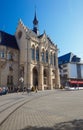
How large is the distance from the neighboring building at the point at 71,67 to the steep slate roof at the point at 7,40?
32.6 meters

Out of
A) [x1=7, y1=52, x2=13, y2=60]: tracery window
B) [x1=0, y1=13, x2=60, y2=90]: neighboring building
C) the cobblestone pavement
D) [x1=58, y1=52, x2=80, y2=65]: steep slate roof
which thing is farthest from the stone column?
the cobblestone pavement

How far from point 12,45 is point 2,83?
42.3 ft

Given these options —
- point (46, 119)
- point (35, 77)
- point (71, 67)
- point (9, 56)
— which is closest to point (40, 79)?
point (35, 77)

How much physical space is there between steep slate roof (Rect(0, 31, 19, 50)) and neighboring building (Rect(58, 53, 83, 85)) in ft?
107

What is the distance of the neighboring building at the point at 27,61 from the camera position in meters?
48.7

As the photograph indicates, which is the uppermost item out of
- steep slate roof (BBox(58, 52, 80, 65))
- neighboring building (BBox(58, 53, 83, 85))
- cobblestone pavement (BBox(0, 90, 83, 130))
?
steep slate roof (BBox(58, 52, 80, 65))

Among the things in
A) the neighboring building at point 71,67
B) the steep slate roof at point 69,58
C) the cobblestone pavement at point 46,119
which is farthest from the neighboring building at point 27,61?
the cobblestone pavement at point 46,119

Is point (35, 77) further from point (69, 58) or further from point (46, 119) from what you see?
point (46, 119)

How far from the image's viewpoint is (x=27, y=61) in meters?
50.7

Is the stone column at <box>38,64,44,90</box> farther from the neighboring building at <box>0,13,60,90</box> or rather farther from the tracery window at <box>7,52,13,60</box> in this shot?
the tracery window at <box>7,52,13,60</box>

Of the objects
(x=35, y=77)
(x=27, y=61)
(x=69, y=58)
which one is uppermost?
(x=69, y=58)

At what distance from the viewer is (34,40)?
2138 inches

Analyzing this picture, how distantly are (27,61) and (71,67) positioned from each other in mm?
35620

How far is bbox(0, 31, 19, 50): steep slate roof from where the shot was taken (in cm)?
5024
